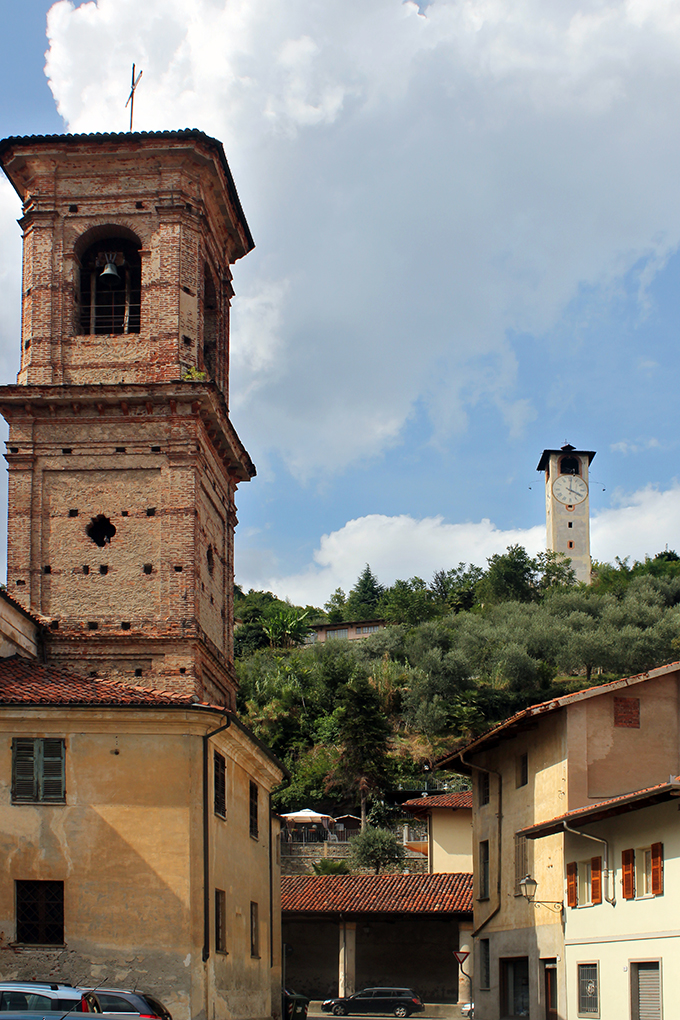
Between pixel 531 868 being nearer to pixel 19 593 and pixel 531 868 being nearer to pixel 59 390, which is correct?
pixel 19 593

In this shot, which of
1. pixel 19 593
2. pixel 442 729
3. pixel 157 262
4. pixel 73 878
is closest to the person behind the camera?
pixel 73 878

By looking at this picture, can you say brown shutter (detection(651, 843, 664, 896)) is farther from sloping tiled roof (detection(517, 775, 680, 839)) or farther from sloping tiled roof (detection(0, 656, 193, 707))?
sloping tiled roof (detection(0, 656, 193, 707))

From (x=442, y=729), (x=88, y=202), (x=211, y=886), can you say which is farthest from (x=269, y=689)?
(x=211, y=886)

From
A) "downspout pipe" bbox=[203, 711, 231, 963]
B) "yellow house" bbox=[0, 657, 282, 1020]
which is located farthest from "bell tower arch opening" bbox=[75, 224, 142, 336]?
"downspout pipe" bbox=[203, 711, 231, 963]

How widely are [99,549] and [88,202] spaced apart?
8.91 m

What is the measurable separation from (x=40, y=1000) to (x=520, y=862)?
1586 centimetres

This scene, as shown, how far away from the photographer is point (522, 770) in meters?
29.3

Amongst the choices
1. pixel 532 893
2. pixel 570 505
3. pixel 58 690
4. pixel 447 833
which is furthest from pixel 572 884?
pixel 570 505

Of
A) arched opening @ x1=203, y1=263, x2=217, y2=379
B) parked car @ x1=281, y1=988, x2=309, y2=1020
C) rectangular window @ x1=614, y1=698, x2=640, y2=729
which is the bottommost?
parked car @ x1=281, y1=988, x2=309, y2=1020

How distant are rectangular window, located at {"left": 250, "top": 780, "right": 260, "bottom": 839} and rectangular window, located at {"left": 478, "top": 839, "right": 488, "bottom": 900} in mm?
7367

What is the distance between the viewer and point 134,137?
2973 cm

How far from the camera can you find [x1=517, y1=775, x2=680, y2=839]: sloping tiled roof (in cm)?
1942

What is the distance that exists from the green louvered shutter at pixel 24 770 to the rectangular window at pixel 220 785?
3495 millimetres

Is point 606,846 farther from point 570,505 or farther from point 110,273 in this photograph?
point 570,505
